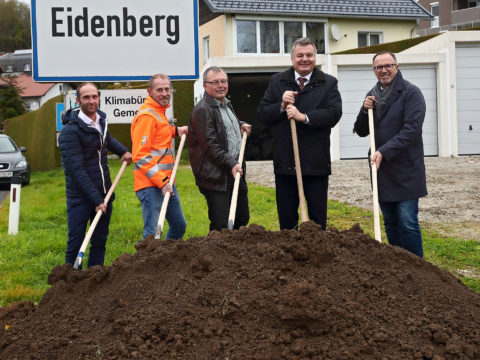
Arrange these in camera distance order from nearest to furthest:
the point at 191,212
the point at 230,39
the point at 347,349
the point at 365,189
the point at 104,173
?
the point at 347,349 < the point at 104,173 < the point at 191,212 < the point at 365,189 < the point at 230,39

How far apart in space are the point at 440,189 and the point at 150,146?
7651 millimetres

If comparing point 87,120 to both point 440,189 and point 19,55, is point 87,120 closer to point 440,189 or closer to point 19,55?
point 440,189

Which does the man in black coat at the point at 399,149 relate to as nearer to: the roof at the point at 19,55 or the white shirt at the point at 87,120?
the white shirt at the point at 87,120

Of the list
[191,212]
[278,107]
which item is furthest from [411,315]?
[191,212]

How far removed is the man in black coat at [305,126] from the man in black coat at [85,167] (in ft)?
4.86

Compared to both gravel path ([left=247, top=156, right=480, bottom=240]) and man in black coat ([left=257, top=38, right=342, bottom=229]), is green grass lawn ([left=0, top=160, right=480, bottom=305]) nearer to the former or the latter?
gravel path ([left=247, top=156, right=480, bottom=240])

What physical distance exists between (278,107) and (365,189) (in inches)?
276

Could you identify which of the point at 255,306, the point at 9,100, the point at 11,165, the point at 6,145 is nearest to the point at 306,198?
the point at 255,306

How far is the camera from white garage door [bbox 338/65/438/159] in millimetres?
18453

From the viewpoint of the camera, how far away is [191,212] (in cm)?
912

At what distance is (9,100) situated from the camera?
1854 inches

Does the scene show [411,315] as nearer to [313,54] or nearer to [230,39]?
[313,54]

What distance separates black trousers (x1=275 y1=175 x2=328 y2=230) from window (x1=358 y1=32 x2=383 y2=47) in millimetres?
25480

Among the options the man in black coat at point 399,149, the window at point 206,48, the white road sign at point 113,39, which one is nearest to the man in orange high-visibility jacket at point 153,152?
the white road sign at point 113,39
